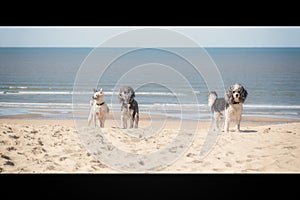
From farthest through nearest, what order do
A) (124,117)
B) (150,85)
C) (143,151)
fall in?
(150,85) < (124,117) < (143,151)

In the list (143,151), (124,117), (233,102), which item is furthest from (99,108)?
(233,102)

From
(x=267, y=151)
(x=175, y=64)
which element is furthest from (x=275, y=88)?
(x=267, y=151)

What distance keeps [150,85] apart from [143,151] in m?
8.64

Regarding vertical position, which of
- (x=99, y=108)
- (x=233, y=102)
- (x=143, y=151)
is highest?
(x=233, y=102)

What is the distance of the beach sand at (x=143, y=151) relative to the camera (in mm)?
4703

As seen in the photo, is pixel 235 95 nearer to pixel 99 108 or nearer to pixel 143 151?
pixel 143 151

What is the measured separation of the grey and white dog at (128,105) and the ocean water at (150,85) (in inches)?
108

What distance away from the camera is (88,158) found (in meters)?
4.93

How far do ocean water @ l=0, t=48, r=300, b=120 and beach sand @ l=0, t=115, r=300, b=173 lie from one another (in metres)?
3.01

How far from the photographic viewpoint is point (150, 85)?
13727 millimetres

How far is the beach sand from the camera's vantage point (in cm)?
470

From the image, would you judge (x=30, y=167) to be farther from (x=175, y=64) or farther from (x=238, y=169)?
Result: (x=175, y=64)
